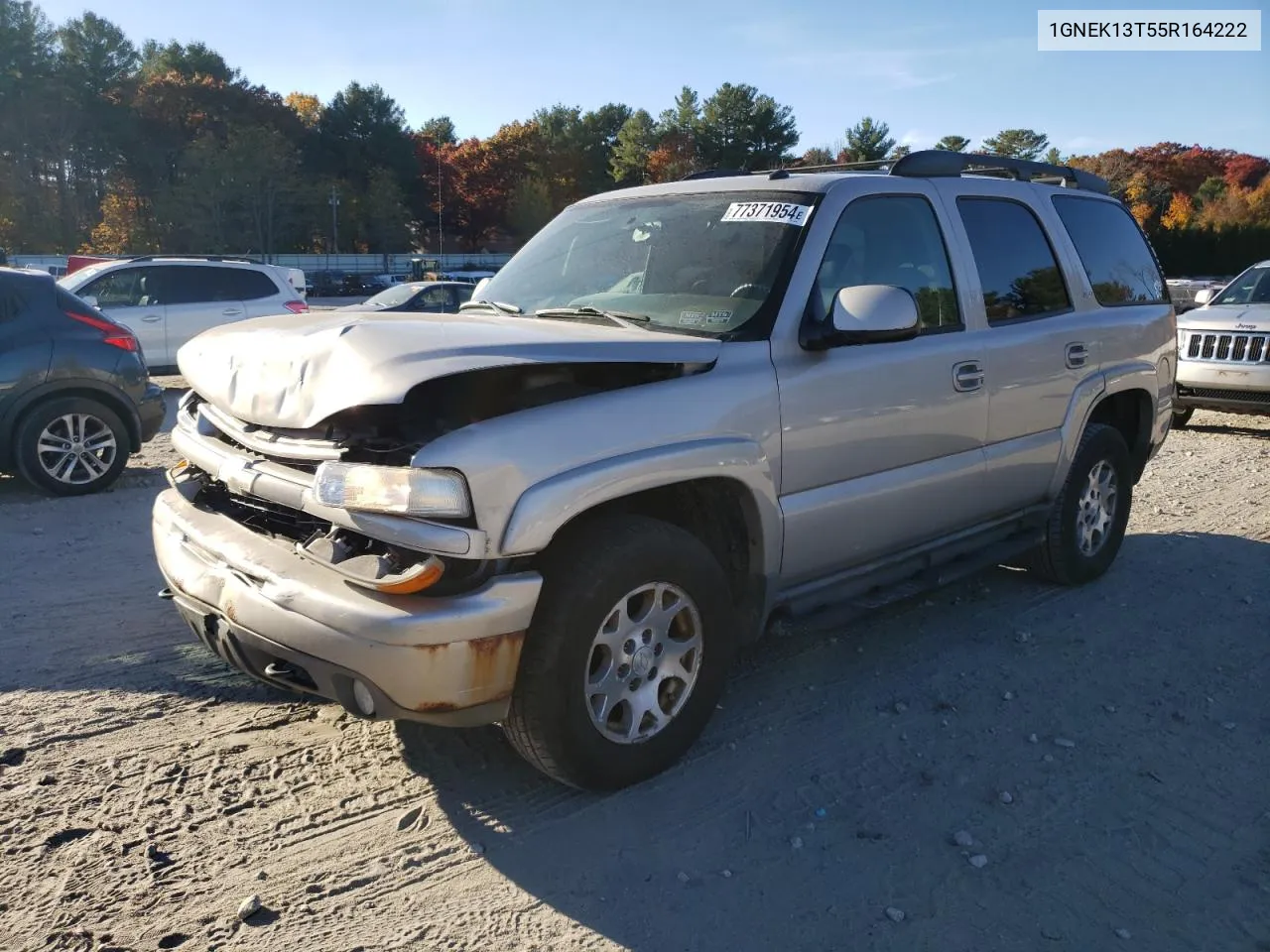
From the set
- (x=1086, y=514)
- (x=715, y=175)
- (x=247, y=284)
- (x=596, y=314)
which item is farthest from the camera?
(x=247, y=284)

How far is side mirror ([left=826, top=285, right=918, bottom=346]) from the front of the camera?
3.61m

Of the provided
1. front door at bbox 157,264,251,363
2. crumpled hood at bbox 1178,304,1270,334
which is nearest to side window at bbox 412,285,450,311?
front door at bbox 157,264,251,363

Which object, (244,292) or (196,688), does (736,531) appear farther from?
(244,292)

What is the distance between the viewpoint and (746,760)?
365 centimetres

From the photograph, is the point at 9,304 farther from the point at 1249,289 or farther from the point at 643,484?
the point at 1249,289

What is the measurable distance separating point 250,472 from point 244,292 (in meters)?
11.7

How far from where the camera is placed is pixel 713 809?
10.9ft

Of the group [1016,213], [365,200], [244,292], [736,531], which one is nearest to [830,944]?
[736,531]

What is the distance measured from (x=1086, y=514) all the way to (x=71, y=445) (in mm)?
6786

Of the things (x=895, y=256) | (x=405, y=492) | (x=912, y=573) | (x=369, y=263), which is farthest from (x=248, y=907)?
(x=369, y=263)

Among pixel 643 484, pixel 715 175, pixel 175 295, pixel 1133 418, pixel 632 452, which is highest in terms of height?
pixel 715 175

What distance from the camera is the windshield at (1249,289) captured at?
11.2 m

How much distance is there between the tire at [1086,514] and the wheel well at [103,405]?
636cm

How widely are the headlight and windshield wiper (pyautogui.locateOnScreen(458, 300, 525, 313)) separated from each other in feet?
4.96
